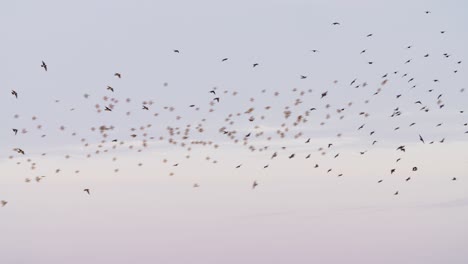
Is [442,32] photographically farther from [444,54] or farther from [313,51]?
[313,51]

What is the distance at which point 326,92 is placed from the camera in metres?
71.7

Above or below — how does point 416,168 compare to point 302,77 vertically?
below

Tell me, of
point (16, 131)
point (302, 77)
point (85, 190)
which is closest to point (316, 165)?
point (302, 77)

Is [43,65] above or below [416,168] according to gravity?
above

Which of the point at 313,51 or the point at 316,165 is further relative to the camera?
the point at 316,165

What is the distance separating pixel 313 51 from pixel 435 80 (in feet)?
34.0

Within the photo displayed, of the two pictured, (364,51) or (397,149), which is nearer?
(364,51)

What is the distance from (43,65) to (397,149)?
26476mm

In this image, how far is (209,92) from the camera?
240ft

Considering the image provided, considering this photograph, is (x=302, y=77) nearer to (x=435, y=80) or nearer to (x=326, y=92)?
(x=326, y=92)

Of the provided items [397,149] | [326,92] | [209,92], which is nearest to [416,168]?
[397,149]

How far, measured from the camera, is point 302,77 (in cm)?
7306

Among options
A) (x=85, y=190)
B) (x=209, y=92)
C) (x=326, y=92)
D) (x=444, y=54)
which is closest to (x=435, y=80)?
(x=444, y=54)

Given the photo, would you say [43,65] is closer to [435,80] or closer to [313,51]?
[313,51]
